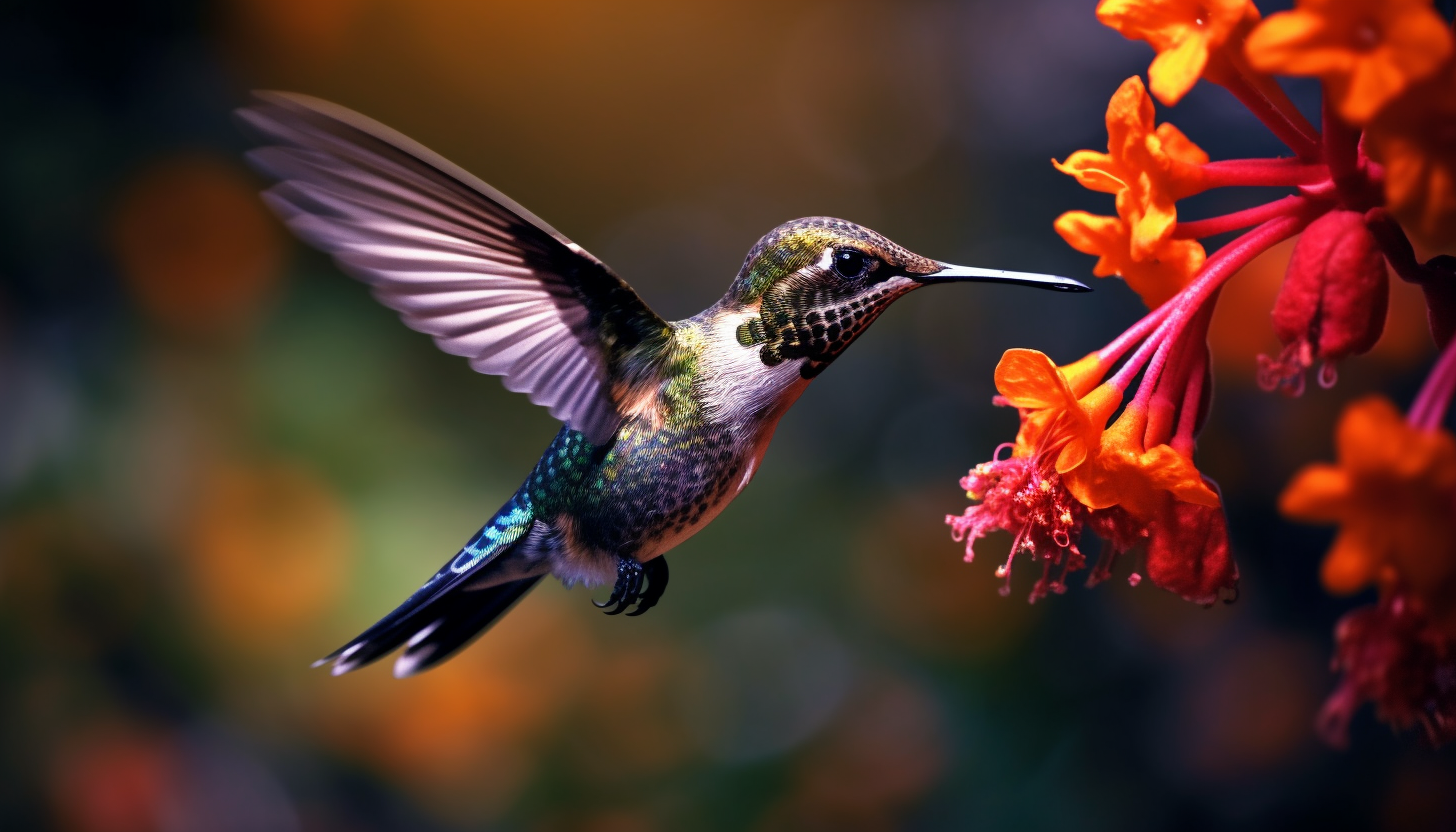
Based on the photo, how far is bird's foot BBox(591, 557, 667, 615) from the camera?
0.82 metres

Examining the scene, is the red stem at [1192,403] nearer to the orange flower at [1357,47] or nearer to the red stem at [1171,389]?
the red stem at [1171,389]

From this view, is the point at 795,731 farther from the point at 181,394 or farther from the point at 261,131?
the point at 261,131

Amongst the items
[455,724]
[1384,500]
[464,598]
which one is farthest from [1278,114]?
[455,724]

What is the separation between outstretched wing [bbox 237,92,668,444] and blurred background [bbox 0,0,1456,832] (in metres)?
1.27

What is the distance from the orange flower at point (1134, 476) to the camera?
21.7 inches

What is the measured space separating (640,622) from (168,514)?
2.99 feet

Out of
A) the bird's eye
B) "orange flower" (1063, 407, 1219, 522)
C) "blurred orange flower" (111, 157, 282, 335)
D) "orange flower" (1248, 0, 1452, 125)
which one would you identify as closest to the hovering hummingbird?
the bird's eye

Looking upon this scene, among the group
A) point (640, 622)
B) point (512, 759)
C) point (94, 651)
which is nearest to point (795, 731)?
point (640, 622)

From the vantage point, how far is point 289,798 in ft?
6.52

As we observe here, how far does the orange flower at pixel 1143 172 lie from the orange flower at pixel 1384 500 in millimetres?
170

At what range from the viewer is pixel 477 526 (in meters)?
2.05

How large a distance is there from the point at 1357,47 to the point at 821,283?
14.7 inches

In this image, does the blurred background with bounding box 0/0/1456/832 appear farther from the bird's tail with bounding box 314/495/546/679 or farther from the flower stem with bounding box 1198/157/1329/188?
the flower stem with bounding box 1198/157/1329/188

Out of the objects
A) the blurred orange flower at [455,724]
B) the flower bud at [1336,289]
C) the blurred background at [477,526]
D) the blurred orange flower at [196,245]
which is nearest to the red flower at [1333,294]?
the flower bud at [1336,289]
